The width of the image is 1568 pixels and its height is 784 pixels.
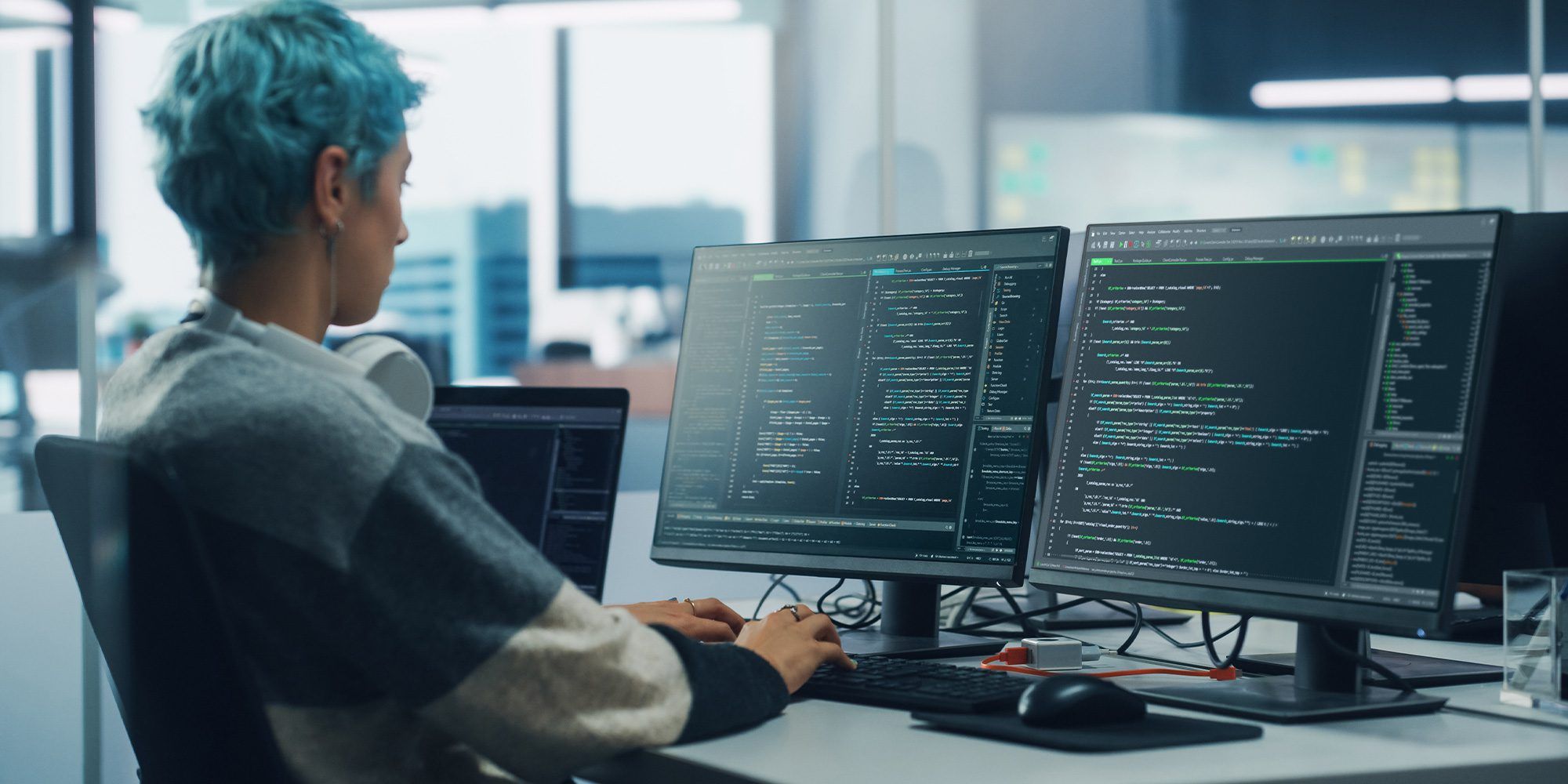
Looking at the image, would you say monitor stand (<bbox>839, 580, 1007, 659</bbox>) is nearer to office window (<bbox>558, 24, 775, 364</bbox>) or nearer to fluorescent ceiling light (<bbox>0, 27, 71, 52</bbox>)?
office window (<bbox>558, 24, 775, 364</bbox>)

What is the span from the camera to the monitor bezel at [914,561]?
4.53ft

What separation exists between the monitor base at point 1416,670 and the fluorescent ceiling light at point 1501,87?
8.63 ft

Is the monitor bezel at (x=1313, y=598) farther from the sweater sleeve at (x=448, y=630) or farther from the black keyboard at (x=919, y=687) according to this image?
the sweater sleeve at (x=448, y=630)

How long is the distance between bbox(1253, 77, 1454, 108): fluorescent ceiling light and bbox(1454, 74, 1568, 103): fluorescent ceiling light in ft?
0.13

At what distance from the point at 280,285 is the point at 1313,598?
0.87 metres

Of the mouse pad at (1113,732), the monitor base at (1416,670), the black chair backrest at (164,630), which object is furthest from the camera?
the monitor base at (1416,670)

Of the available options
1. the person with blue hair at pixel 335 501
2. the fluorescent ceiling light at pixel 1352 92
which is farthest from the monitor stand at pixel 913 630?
the fluorescent ceiling light at pixel 1352 92

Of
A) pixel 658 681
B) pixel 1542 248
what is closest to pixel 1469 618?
pixel 1542 248

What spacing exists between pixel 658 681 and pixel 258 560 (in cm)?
30

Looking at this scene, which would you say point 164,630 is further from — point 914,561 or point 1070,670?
point 1070,670

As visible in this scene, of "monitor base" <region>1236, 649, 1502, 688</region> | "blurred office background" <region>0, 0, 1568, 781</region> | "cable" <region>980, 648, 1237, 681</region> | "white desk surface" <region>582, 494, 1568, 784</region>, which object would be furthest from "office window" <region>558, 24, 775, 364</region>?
"white desk surface" <region>582, 494, 1568, 784</region>

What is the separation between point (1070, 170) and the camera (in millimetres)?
3775

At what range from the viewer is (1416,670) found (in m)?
1.34

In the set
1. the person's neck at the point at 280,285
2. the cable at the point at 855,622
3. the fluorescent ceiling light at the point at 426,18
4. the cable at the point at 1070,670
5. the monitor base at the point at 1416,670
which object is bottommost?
the cable at the point at 855,622
